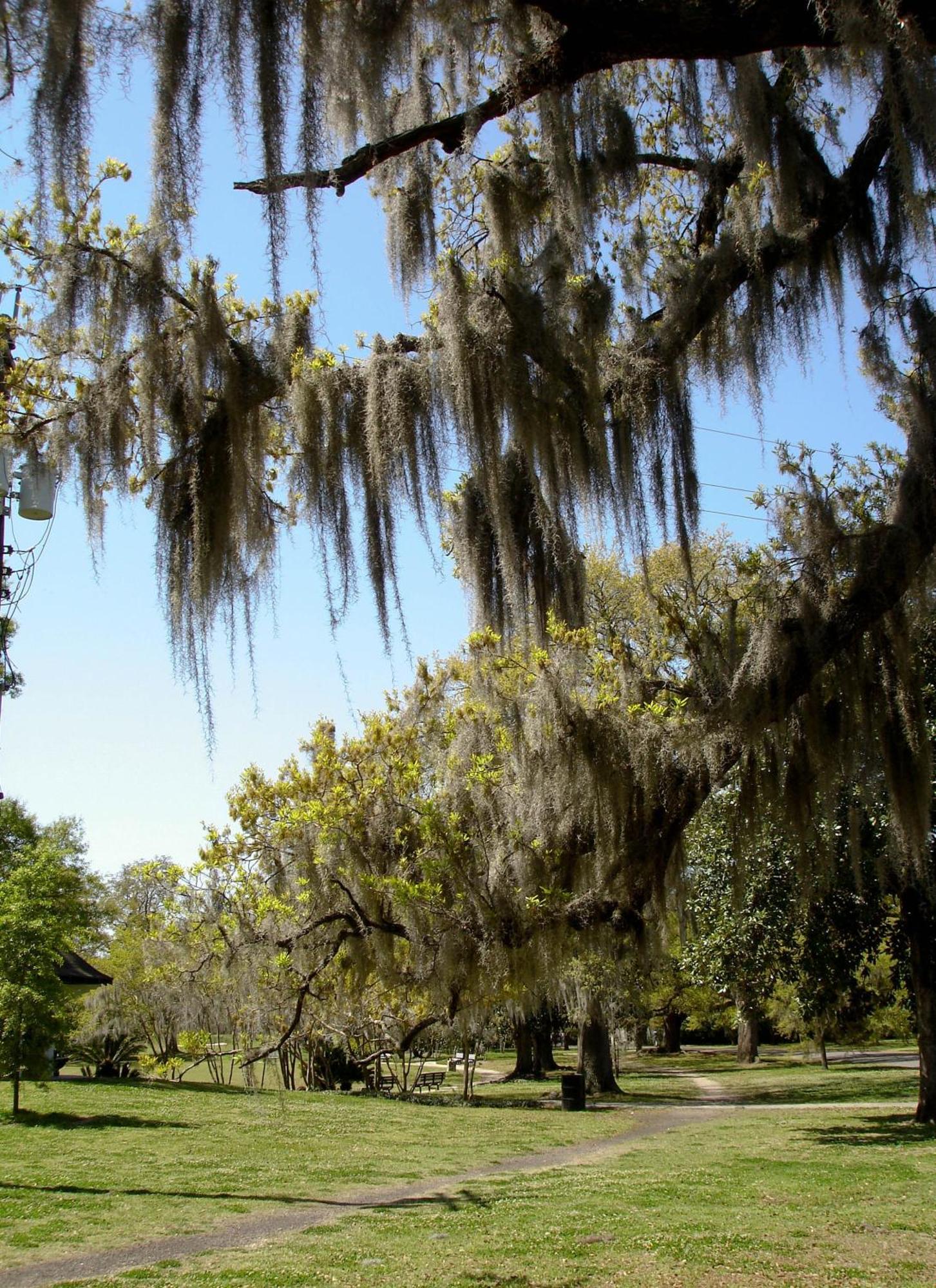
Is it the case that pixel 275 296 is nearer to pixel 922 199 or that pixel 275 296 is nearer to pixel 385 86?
pixel 385 86

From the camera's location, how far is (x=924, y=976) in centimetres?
1169

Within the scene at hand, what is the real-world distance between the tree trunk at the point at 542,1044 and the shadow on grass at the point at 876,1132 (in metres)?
10.0

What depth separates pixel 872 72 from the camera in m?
2.81

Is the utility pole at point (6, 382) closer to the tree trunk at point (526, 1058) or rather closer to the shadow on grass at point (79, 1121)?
the shadow on grass at point (79, 1121)

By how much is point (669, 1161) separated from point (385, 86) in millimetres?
10391

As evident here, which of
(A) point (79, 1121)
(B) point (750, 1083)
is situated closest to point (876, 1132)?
(A) point (79, 1121)

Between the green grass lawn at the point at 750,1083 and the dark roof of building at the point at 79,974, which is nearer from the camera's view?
the green grass lawn at the point at 750,1083

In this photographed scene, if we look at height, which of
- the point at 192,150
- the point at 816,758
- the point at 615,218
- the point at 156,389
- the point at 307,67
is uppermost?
the point at 615,218

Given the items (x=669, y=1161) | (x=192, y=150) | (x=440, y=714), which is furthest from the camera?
(x=669, y=1161)

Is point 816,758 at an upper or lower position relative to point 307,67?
lower

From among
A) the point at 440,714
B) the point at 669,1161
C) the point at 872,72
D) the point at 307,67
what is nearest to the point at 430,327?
the point at 307,67

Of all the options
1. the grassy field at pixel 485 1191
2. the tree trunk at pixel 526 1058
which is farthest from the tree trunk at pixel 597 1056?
the grassy field at pixel 485 1191

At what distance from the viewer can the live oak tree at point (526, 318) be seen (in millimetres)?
2619

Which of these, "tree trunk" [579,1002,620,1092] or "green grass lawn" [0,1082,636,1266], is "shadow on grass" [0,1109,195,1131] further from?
"tree trunk" [579,1002,620,1092]
